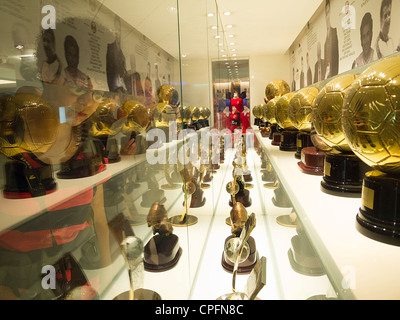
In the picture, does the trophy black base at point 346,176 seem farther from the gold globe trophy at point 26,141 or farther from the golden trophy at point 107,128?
the gold globe trophy at point 26,141

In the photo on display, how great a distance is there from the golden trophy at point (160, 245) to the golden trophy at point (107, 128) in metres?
0.36

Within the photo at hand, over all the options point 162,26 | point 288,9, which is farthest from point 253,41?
point 162,26

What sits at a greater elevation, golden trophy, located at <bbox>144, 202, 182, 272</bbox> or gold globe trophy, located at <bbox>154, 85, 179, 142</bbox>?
gold globe trophy, located at <bbox>154, 85, 179, 142</bbox>

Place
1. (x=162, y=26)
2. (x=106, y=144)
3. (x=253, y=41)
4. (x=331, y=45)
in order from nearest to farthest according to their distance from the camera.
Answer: (x=106, y=144)
(x=162, y=26)
(x=331, y=45)
(x=253, y=41)

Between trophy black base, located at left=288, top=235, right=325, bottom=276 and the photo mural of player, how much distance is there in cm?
168

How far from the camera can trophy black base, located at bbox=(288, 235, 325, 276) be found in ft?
3.44

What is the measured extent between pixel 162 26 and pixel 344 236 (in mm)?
814

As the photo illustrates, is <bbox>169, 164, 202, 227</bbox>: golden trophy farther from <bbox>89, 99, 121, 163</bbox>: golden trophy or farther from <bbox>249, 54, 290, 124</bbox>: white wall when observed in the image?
<bbox>249, 54, 290, 124</bbox>: white wall

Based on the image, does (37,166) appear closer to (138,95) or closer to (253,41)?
(138,95)

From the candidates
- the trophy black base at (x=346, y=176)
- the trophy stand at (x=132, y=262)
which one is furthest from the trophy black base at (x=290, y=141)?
the trophy stand at (x=132, y=262)

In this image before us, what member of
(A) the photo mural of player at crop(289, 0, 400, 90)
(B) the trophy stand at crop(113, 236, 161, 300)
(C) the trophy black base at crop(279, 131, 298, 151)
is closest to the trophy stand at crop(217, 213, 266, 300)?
(B) the trophy stand at crop(113, 236, 161, 300)

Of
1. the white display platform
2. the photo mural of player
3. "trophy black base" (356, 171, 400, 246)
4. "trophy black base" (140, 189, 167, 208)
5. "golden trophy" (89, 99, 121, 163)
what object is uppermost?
the photo mural of player

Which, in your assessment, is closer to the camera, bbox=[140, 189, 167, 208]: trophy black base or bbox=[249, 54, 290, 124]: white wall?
bbox=[140, 189, 167, 208]: trophy black base
